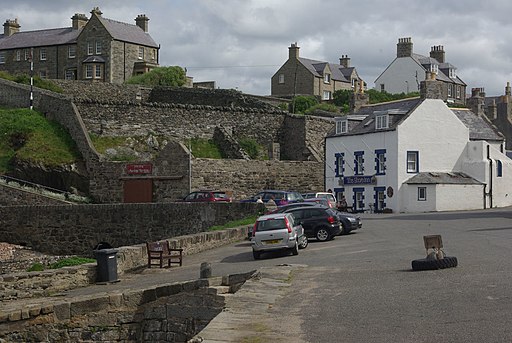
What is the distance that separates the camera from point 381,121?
51031mm

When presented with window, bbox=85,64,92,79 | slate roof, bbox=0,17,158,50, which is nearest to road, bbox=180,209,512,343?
window, bbox=85,64,92,79

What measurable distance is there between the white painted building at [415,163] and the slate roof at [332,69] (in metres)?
35.4

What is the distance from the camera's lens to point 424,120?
166ft

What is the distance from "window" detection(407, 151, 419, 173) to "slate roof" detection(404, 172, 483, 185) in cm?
48

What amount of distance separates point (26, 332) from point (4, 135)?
35.5m

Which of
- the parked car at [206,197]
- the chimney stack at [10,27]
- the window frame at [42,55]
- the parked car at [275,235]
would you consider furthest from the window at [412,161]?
the chimney stack at [10,27]

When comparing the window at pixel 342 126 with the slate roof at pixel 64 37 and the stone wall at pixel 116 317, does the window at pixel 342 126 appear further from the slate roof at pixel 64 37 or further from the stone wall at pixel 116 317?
the stone wall at pixel 116 317

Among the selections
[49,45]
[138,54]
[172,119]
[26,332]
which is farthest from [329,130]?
[26,332]

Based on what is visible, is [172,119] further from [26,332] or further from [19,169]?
[26,332]

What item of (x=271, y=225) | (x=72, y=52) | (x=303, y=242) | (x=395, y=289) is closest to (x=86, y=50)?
(x=72, y=52)

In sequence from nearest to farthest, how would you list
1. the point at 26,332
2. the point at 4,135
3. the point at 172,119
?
1. the point at 26,332
2. the point at 4,135
3. the point at 172,119

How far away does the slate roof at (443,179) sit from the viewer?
48.6 metres

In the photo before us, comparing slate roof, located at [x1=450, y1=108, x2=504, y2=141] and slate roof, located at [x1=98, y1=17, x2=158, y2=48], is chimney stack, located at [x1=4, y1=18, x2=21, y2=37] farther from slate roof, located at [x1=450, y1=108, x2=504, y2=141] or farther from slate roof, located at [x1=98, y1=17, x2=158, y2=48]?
slate roof, located at [x1=450, y1=108, x2=504, y2=141]

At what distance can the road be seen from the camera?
1191 centimetres
